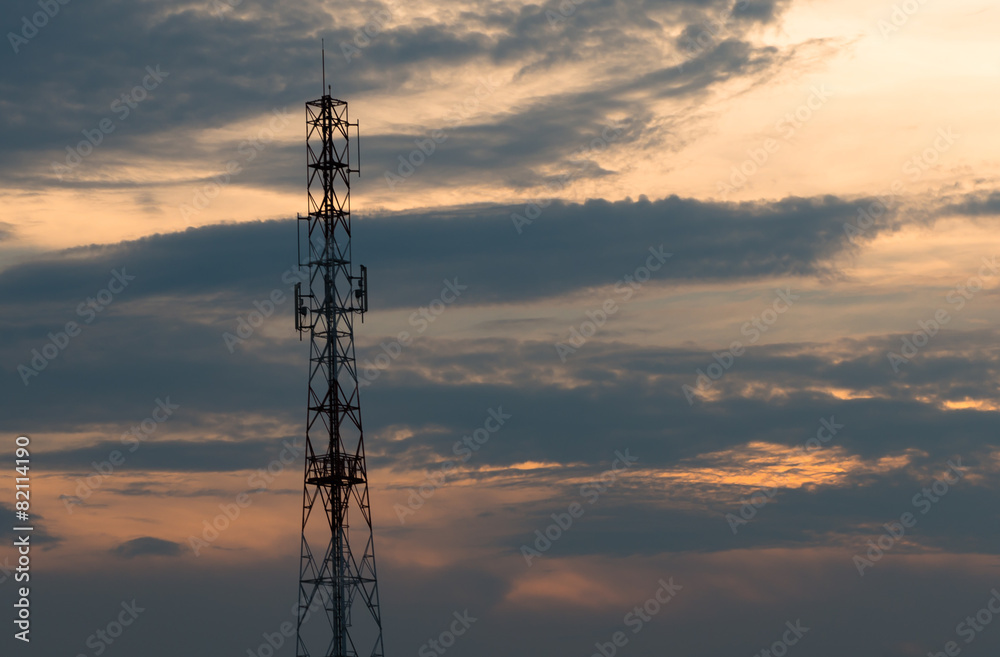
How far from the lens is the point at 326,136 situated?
14212 centimetres

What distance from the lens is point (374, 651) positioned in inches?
5433

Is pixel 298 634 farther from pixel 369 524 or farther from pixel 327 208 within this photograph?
pixel 327 208

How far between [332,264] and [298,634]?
2663cm

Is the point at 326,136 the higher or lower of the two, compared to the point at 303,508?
higher

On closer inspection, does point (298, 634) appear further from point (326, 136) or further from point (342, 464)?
point (326, 136)

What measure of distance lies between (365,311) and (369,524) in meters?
15.4

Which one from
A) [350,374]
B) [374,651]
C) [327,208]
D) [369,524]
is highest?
[327,208]

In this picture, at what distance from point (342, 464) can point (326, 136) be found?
940 inches

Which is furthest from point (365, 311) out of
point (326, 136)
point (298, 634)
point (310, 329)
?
point (298, 634)

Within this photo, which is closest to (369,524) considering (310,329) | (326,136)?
(310,329)

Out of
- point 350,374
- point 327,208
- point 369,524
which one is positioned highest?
point 327,208

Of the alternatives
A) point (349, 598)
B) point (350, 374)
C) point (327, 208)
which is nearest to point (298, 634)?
point (349, 598)

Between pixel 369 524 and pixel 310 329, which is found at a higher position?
pixel 310 329

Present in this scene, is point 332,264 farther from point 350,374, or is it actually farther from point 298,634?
point 298,634
